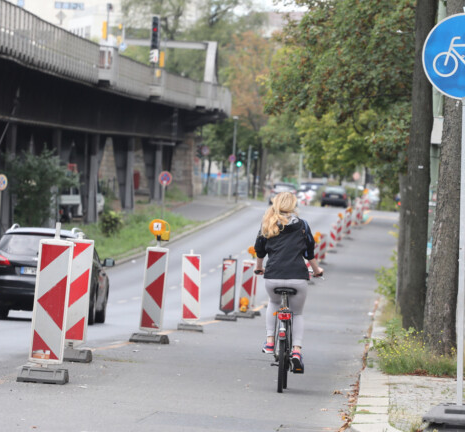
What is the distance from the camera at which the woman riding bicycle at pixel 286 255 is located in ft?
33.2

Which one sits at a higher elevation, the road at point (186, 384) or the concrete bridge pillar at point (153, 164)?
the concrete bridge pillar at point (153, 164)

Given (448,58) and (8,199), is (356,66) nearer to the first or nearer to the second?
(448,58)

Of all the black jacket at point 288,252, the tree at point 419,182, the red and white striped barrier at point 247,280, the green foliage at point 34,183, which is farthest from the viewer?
the green foliage at point 34,183

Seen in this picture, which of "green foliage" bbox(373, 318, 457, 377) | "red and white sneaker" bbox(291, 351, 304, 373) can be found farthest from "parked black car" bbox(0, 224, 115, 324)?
"red and white sneaker" bbox(291, 351, 304, 373)

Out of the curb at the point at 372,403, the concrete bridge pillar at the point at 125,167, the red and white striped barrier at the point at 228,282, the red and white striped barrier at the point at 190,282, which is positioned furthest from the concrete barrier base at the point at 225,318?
the concrete bridge pillar at the point at 125,167

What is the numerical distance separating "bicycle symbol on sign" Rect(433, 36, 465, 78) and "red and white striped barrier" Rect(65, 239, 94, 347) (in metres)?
4.45

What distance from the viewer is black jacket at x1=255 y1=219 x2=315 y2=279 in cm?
1013

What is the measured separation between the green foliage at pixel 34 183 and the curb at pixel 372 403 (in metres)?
28.3

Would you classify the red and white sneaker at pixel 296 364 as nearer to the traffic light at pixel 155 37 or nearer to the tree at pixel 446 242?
the tree at pixel 446 242

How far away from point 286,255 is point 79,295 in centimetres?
240

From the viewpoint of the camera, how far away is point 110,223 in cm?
4734

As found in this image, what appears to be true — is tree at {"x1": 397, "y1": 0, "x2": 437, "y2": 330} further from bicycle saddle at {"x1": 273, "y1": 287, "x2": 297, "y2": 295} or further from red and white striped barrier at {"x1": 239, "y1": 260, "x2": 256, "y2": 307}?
red and white striped barrier at {"x1": 239, "y1": 260, "x2": 256, "y2": 307}

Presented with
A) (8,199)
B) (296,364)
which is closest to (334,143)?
(8,199)

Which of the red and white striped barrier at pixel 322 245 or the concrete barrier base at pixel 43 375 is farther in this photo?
the red and white striped barrier at pixel 322 245
